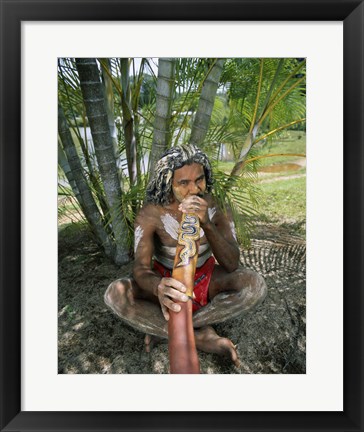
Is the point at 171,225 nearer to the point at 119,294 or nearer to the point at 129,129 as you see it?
the point at 119,294

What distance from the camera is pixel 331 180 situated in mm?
2061

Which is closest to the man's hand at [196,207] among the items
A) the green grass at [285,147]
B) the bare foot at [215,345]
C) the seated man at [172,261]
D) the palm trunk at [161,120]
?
the seated man at [172,261]

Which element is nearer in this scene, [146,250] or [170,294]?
[170,294]

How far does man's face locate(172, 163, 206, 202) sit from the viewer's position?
2.11m

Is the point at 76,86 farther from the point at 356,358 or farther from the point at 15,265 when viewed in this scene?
the point at 356,358

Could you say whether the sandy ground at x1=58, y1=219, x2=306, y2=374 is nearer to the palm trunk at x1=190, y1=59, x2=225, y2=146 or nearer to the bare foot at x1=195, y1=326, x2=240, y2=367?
the bare foot at x1=195, y1=326, x2=240, y2=367

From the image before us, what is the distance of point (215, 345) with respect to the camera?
213 centimetres

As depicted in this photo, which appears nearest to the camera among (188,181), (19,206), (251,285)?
(19,206)

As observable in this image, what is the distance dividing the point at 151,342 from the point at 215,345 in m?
0.28

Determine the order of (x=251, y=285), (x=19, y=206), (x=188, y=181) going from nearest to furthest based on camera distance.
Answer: (x=19, y=206) → (x=188, y=181) → (x=251, y=285)

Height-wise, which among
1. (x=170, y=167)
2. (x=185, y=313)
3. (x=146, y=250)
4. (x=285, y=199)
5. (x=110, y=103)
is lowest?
(x=185, y=313)

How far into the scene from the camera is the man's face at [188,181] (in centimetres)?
211

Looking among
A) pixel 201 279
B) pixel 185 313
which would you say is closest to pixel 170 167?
pixel 201 279

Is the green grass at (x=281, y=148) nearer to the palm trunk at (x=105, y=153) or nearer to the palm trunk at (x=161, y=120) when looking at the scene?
the palm trunk at (x=161, y=120)
